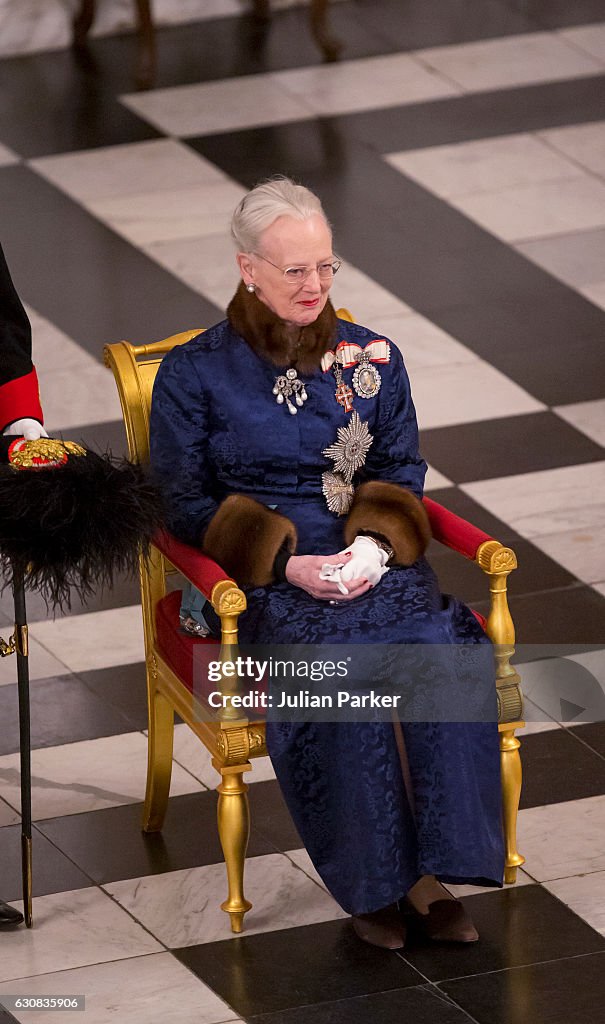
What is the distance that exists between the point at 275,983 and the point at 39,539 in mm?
884

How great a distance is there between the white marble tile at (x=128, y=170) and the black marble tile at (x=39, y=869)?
12.6ft

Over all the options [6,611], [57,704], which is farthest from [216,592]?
[6,611]

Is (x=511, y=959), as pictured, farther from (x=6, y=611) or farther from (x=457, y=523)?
(x=6, y=611)

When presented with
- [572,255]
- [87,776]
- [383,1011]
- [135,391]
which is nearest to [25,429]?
[135,391]

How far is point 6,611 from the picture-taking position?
502cm

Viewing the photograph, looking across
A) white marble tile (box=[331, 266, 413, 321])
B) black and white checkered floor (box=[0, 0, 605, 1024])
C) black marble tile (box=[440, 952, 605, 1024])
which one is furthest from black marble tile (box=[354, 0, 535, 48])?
black marble tile (box=[440, 952, 605, 1024])

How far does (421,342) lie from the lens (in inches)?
253

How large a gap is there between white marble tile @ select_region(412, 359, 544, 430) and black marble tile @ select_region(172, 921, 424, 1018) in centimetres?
236

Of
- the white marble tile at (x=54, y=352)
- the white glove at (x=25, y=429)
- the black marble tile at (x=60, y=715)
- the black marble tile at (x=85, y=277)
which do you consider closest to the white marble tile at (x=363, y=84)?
the black marble tile at (x=85, y=277)

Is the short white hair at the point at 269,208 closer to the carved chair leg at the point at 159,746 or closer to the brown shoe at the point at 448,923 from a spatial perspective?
the carved chair leg at the point at 159,746

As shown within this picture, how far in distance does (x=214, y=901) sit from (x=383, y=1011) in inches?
19.1

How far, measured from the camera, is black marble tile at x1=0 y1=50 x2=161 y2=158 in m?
8.05

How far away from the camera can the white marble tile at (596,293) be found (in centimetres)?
670

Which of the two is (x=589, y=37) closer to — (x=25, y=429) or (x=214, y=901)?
(x=25, y=429)
